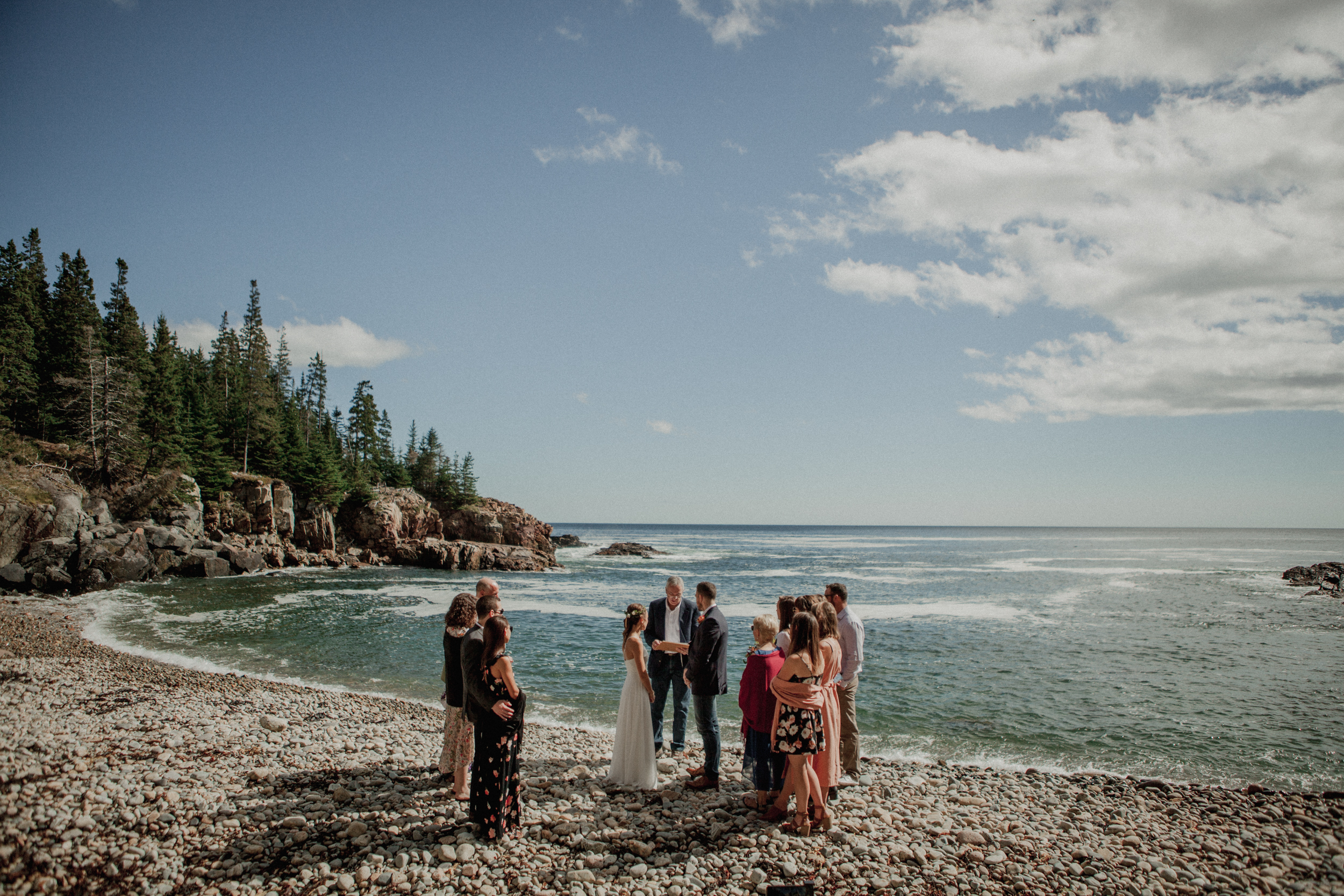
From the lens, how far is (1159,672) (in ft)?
51.7

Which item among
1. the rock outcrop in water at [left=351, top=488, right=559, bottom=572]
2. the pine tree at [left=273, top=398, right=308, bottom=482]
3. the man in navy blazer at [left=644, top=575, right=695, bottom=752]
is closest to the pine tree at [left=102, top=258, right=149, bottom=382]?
the pine tree at [left=273, top=398, right=308, bottom=482]

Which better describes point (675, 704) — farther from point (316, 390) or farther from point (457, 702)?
point (316, 390)

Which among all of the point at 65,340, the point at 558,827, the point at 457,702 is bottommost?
the point at 558,827

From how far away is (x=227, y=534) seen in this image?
142ft

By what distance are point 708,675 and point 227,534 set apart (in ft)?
161

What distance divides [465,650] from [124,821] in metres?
3.69

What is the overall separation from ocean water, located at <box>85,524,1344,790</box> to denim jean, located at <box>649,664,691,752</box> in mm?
2387

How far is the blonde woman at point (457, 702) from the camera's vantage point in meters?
6.11

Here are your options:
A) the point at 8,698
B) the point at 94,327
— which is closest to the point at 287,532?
the point at 94,327

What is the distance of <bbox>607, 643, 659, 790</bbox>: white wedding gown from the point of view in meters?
6.92

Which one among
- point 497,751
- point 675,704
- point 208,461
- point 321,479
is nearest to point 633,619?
point 675,704

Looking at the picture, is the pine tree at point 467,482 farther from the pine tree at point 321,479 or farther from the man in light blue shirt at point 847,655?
the man in light blue shirt at point 847,655

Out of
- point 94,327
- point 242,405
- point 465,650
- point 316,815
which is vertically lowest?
point 316,815

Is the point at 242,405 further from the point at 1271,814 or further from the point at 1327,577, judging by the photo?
the point at 1327,577
